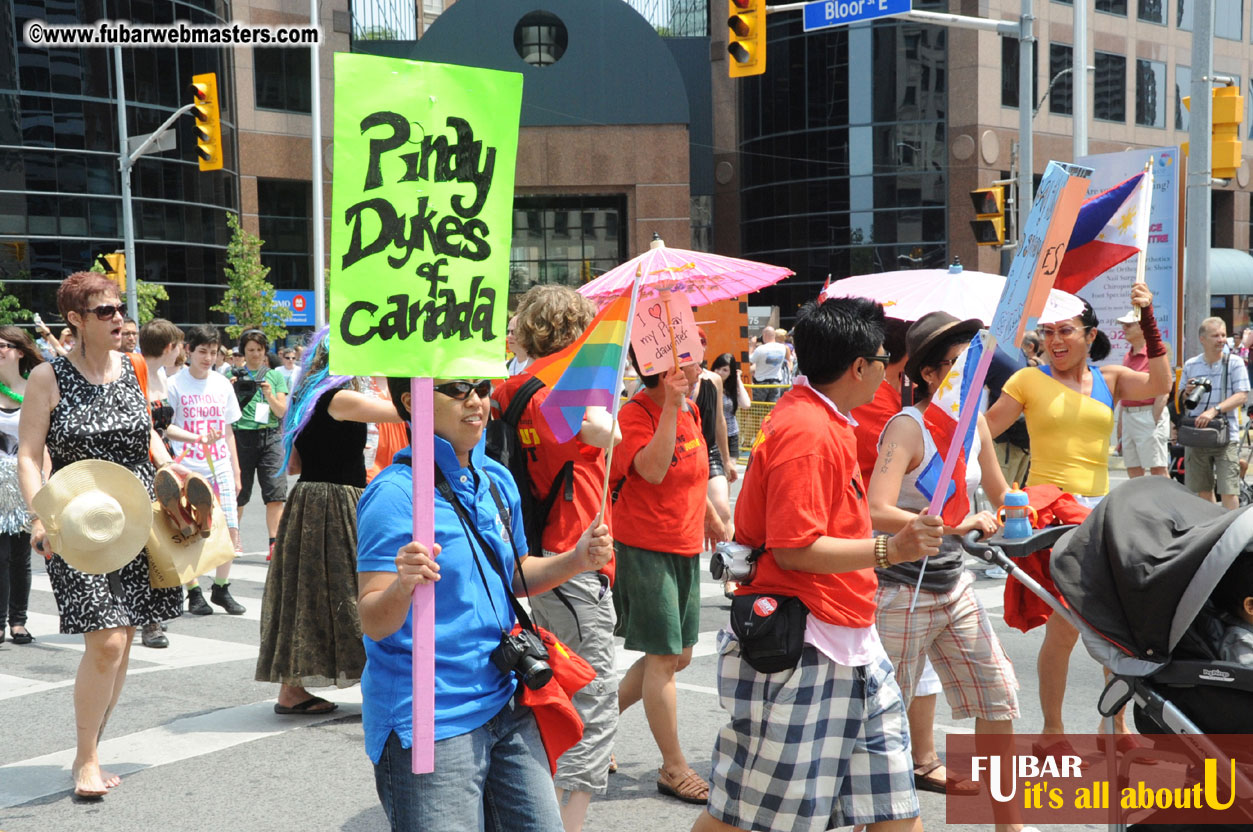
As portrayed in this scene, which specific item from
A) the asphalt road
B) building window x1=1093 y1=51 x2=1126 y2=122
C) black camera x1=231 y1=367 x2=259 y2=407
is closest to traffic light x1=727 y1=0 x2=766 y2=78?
black camera x1=231 y1=367 x2=259 y2=407

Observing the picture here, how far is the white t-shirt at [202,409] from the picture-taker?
348 inches

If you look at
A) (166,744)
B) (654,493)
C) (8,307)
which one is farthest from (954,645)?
(8,307)

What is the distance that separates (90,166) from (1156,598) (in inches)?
1532

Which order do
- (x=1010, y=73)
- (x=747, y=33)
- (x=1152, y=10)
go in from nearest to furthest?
(x=747, y=33)
(x=1010, y=73)
(x=1152, y=10)

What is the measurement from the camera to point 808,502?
134 inches

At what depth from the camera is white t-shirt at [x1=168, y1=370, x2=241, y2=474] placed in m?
8.84

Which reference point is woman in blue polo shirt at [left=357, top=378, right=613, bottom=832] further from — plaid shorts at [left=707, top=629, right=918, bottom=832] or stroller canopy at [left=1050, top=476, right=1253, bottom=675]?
stroller canopy at [left=1050, top=476, right=1253, bottom=675]

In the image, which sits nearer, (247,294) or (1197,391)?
(1197,391)

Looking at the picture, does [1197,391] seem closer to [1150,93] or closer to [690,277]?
[690,277]

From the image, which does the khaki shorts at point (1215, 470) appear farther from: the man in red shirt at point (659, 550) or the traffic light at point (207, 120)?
the traffic light at point (207, 120)

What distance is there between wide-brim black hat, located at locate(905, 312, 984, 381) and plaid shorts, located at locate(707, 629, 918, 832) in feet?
4.55

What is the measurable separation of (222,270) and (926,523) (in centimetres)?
4191

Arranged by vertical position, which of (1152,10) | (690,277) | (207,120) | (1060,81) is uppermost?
(1152,10)

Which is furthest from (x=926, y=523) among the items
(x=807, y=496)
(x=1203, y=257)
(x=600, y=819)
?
(x=1203, y=257)
